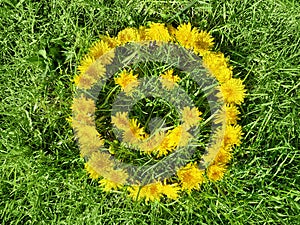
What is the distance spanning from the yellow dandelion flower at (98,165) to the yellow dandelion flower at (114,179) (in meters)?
0.02

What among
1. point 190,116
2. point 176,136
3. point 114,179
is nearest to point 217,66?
point 190,116

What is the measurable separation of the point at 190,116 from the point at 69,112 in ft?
1.96

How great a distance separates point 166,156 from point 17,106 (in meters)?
0.78

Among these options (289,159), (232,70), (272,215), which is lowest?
(272,215)

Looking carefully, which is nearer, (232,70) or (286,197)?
(286,197)

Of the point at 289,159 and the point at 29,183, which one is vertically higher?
the point at 289,159

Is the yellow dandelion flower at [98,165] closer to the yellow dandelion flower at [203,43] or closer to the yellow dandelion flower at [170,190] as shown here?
the yellow dandelion flower at [170,190]

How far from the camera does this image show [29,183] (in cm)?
241

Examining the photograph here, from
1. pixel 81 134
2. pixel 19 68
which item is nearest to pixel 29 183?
pixel 81 134

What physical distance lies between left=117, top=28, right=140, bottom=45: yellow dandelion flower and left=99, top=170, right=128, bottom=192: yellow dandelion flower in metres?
0.63

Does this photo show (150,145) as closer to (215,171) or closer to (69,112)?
(215,171)

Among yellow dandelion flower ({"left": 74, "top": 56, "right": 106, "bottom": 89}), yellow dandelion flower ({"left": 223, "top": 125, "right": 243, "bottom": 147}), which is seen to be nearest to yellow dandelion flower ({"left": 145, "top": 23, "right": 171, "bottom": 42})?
yellow dandelion flower ({"left": 74, "top": 56, "right": 106, "bottom": 89})

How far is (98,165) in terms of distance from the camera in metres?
2.33

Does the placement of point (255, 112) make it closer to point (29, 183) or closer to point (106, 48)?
point (106, 48)
